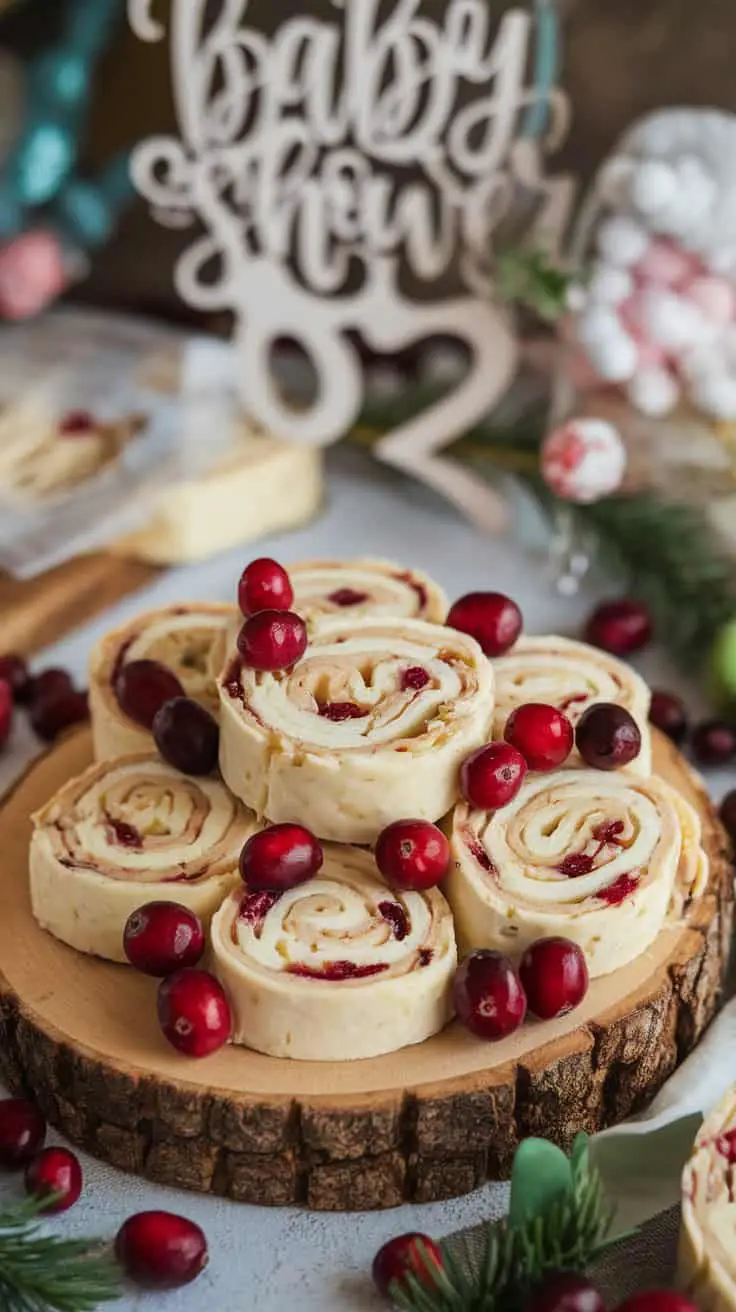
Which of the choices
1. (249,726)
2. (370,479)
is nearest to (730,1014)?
(249,726)

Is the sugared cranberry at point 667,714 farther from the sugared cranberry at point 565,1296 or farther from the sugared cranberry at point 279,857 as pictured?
the sugared cranberry at point 565,1296

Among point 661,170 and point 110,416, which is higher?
point 661,170

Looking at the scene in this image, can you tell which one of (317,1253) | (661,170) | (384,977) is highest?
(661,170)

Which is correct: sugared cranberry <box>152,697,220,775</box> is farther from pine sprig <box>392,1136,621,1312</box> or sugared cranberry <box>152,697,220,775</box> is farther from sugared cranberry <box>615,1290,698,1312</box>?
sugared cranberry <box>615,1290,698,1312</box>

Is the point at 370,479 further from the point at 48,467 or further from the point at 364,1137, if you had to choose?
the point at 364,1137

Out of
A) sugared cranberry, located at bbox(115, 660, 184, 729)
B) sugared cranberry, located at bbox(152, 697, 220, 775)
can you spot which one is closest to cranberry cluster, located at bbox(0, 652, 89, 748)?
sugared cranberry, located at bbox(115, 660, 184, 729)

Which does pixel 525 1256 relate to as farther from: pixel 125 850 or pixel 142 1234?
pixel 125 850

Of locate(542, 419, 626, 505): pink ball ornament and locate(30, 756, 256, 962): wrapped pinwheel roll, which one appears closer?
locate(30, 756, 256, 962): wrapped pinwheel roll
